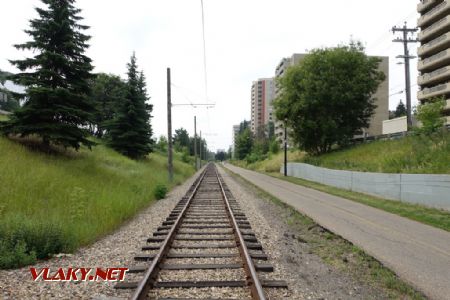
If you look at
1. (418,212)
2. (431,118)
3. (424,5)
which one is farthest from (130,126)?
(424,5)

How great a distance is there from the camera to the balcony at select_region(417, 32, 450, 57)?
5419 cm

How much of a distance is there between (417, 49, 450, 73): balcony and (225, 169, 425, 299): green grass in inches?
2216

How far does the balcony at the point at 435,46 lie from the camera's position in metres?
54.2

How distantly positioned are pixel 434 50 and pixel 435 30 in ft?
11.2

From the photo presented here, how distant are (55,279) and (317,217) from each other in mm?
9360

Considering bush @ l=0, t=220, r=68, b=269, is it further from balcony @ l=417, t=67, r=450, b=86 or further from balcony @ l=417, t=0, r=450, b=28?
balcony @ l=417, t=0, r=450, b=28

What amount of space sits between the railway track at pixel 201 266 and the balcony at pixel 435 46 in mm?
59938

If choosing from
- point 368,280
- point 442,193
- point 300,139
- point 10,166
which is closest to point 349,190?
point 442,193

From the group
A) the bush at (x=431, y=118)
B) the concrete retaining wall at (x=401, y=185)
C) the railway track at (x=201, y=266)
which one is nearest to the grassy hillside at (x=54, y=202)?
the railway track at (x=201, y=266)

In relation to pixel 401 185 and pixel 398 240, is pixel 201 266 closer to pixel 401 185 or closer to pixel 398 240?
pixel 398 240

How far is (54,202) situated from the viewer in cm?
1001

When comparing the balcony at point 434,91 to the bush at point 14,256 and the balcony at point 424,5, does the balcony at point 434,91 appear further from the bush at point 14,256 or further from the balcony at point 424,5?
the bush at point 14,256

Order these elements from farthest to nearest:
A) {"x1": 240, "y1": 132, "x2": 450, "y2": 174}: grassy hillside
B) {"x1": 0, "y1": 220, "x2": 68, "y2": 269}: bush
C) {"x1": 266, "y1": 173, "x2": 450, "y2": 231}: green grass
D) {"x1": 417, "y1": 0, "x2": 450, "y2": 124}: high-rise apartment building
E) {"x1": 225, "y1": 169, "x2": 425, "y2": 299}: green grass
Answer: {"x1": 417, "y1": 0, "x2": 450, "y2": 124}: high-rise apartment building → {"x1": 240, "y1": 132, "x2": 450, "y2": 174}: grassy hillside → {"x1": 266, "y1": 173, "x2": 450, "y2": 231}: green grass → {"x1": 0, "y1": 220, "x2": 68, "y2": 269}: bush → {"x1": 225, "y1": 169, "x2": 425, "y2": 299}: green grass

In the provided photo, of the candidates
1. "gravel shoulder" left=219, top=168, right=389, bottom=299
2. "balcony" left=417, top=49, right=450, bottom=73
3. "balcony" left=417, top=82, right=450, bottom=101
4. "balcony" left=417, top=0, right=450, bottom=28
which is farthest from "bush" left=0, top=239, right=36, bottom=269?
"balcony" left=417, top=0, right=450, bottom=28
